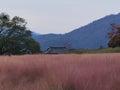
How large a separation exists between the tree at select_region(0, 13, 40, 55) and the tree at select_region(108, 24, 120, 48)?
9.60 m

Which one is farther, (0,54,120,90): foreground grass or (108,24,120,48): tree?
(108,24,120,48): tree

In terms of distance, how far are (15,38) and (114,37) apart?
13183 millimetres

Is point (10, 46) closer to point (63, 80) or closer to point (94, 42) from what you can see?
point (63, 80)

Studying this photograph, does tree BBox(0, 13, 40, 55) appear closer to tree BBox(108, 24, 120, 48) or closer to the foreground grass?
tree BBox(108, 24, 120, 48)

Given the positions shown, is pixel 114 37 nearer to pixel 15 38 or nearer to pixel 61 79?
pixel 15 38

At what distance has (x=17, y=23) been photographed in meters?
54.8

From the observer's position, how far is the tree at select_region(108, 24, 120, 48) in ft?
167

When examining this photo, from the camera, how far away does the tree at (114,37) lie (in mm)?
51022

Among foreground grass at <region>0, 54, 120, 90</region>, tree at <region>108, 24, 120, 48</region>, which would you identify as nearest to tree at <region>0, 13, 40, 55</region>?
tree at <region>108, 24, 120, 48</region>

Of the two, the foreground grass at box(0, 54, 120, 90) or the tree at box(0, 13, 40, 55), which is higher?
the tree at box(0, 13, 40, 55)

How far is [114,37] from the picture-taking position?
53.7 metres

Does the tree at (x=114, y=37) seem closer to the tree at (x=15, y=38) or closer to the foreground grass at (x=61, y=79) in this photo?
the tree at (x=15, y=38)

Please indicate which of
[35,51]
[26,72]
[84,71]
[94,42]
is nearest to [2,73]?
[26,72]

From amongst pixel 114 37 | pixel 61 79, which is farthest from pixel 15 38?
pixel 61 79
